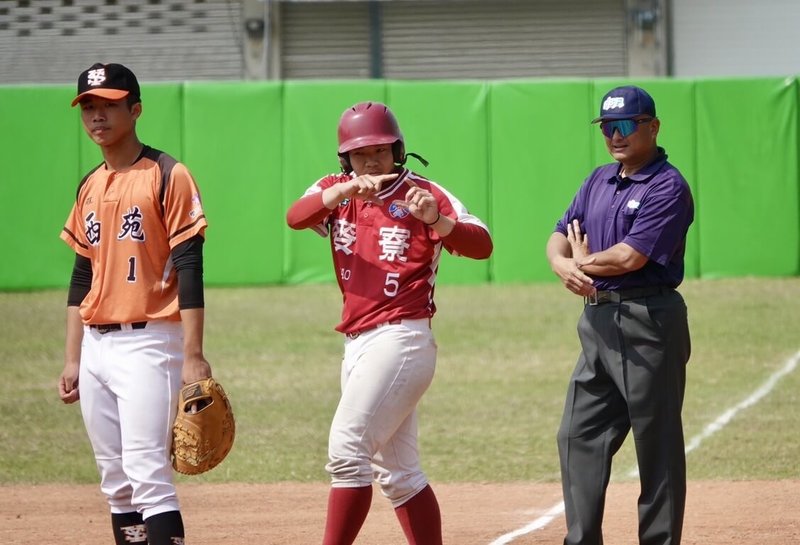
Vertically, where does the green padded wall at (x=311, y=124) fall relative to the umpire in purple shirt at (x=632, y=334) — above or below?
above

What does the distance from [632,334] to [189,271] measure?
1.79m

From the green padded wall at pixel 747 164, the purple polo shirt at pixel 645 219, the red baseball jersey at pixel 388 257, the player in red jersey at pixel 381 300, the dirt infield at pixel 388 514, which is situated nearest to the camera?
the player in red jersey at pixel 381 300

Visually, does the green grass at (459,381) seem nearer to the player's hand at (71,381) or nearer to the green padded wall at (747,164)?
the green padded wall at (747,164)

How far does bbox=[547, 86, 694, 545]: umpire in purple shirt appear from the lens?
5074mm

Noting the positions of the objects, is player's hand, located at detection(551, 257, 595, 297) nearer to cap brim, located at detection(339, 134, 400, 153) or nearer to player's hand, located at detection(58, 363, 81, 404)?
cap brim, located at detection(339, 134, 400, 153)

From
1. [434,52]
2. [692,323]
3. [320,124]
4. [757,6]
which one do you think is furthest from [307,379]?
[757,6]

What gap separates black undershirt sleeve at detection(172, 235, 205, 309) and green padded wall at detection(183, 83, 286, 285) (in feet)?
43.0

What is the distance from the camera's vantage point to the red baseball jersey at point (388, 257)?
4.82 m

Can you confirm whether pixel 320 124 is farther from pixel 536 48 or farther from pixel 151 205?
pixel 151 205

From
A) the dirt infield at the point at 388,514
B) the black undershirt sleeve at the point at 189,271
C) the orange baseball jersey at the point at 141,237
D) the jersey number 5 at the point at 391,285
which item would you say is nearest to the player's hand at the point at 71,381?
the orange baseball jersey at the point at 141,237

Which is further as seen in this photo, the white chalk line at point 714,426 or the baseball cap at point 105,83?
the white chalk line at point 714,426

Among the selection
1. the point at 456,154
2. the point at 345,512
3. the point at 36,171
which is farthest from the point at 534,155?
the point at 345,512

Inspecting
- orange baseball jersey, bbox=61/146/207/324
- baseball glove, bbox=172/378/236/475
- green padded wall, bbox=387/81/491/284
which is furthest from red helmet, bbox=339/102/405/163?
green padded wall, bbox=387/81/491/284

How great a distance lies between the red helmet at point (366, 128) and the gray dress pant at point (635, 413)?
45.9 inches
